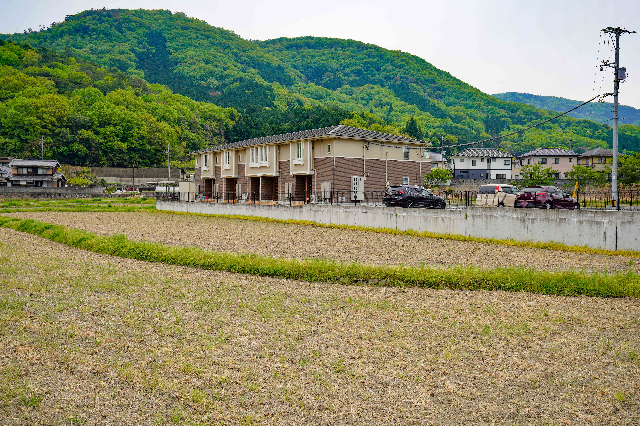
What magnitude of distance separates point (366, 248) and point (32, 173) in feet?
227

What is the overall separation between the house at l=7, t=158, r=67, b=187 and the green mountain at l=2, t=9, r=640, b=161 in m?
40.0

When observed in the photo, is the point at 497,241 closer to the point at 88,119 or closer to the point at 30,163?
the point at 30,163

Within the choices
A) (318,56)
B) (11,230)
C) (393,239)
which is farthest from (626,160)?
(318,56)

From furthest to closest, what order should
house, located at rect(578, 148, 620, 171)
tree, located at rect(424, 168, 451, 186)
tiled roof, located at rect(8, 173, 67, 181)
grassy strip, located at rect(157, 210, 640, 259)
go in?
1. house, located at rect(578, 148, 620, 171)
2. tiled roof, located at rect(8, 173, 67, 181)
3. tree, located at rect(424, 168, 451, 186)
4. grassy strip, located at rect(157, 210, 640, 259)

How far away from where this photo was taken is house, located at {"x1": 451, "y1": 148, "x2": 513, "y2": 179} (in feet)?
255

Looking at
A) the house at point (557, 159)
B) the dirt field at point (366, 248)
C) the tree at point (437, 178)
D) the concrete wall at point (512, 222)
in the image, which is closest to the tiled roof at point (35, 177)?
the dirt field at point (366, 248)

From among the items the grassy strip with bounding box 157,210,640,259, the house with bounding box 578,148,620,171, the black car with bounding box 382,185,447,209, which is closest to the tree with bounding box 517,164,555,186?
the black car with bounding box 382,185,447,209

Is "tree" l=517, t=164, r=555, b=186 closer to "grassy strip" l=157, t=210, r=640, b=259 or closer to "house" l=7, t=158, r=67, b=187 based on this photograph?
"grassy strip" l=157, t=210, r=640, b=259

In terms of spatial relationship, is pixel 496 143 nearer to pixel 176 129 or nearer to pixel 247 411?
pixel 176 129

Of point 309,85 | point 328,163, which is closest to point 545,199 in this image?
point 328,163

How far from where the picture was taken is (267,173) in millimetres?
42938

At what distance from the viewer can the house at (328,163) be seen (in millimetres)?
36719

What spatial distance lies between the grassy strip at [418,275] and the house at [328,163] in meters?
19.9

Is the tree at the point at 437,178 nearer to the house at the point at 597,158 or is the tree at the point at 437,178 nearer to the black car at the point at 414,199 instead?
the house at the point at 597,158
